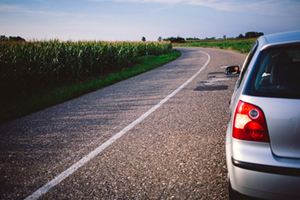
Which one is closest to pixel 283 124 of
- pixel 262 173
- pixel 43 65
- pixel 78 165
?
pixel 262 173

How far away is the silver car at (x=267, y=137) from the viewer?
1.66m

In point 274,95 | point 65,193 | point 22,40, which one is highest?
point 22,40

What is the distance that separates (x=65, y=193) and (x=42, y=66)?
8.23m

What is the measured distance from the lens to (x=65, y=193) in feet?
8.54

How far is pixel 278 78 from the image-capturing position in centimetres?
202

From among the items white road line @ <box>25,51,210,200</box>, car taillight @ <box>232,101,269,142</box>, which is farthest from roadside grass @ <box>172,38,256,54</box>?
car taillight @ <box>232,101,269,142</box>

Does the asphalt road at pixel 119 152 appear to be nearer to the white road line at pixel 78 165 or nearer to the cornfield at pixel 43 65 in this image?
the white road line at pixel 78 165

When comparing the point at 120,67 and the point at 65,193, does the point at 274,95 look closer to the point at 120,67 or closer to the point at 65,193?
the point at 65,193

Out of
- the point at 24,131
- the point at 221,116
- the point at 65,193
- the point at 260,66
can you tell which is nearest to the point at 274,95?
the point at 260,66

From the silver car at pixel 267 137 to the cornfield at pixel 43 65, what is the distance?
27.7 feet

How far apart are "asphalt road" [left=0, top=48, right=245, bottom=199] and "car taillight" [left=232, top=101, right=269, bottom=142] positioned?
920 mm

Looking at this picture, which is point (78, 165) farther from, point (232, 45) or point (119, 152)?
point (232, 45)

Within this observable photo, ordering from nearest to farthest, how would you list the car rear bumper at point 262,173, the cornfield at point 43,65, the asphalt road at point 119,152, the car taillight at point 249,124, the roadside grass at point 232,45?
the car rear bumper at point 262,173 → the car taillight at point 249,124 → the asphalt road at point 119,152 → the cornfield at point 43,65 → the roadside grass at point 232,45

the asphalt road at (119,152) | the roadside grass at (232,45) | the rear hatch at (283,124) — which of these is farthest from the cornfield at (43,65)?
the roadside grass at (232,45)
